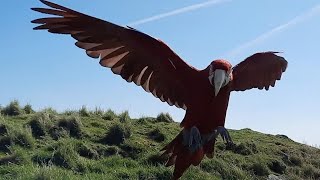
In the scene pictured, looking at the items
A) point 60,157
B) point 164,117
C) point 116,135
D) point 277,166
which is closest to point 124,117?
point 116,135

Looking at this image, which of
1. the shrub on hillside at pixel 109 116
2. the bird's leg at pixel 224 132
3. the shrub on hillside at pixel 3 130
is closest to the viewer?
the bird's leg at pixel 224 132

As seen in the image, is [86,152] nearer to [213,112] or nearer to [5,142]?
[5,142]

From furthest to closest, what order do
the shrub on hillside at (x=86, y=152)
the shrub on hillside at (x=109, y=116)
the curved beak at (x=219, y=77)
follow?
the shrub on hillside at (x=109, y=116) < the shrub on hillside at (x=86, y=152) < the curved beak at (x=219, y=77)

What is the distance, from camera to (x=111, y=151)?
1156 cm

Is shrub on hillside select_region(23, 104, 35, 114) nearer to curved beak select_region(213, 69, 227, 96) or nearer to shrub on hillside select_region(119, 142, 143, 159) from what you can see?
shrub on hillside select_region(119, 142, 143, 159)

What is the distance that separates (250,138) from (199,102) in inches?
395

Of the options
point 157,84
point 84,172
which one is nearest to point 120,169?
point 84,172

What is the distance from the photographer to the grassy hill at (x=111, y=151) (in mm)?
10258

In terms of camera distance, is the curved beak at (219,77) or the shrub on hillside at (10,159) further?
the shrub on hillside at (10,159)

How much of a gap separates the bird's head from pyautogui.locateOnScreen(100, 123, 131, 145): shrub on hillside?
7.34m

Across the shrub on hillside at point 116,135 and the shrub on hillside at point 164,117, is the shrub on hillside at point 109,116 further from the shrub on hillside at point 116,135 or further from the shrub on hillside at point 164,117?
the shrub on hillside at point 116,135

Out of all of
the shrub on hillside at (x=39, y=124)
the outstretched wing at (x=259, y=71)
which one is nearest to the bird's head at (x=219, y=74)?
the outstretched wing at (x=259, y=71)

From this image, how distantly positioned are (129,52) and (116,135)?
6903mm

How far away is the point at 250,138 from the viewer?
1487 centimetres
